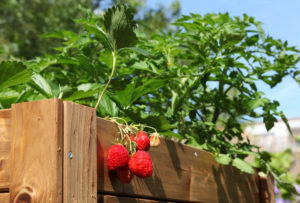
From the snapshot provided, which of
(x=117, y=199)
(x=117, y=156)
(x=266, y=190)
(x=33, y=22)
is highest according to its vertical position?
(x=33, y=22)

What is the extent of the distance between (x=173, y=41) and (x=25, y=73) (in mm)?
1031

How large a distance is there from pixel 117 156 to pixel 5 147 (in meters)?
0.27

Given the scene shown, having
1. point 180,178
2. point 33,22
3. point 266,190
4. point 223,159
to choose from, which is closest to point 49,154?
point 180,178

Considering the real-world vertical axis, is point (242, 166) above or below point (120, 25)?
below

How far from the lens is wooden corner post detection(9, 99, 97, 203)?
2.94 feet

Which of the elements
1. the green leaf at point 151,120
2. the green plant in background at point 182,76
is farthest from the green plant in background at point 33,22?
the green leaf at point 151,120

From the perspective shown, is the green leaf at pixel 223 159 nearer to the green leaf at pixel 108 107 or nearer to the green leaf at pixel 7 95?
the green leaf at pixel 108 107

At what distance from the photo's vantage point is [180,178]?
4.82 feet

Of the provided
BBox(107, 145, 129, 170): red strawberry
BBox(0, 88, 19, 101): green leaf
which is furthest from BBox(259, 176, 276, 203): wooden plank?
BBox(0, 88, 19, 101): green leaf

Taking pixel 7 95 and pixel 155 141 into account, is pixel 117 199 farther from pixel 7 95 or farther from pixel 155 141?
pixel 7 95

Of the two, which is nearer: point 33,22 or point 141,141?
point 141,141

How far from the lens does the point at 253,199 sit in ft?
6.65

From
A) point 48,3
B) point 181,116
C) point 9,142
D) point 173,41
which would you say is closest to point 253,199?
point 181,116

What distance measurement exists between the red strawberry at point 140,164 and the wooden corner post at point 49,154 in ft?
0.38
